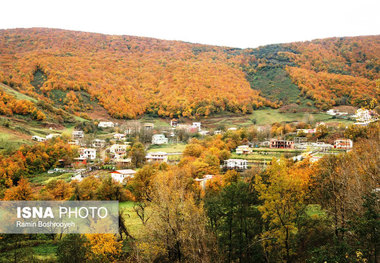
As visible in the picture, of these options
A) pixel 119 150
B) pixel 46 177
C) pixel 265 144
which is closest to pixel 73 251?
pixel 46 177

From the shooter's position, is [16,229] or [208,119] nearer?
[16,229]

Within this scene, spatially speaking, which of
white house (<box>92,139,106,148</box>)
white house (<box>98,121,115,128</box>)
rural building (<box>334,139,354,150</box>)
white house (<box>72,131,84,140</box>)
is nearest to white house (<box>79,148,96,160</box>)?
white house (<box>92,139,106,148</box>)

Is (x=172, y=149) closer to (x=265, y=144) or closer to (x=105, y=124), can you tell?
(x=265, y=144)

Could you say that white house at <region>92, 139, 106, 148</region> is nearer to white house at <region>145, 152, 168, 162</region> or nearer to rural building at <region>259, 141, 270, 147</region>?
white house at <region>145, 152, 168, 162</region>

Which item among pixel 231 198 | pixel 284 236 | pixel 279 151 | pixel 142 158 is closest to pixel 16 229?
pixel 231 198

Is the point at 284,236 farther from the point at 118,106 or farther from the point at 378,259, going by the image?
the point at 118,106

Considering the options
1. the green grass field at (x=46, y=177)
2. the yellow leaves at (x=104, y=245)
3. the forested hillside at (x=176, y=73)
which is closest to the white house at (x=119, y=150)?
the green grass field at (x=46, y=177)

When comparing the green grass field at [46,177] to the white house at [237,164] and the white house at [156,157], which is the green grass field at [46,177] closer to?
the white house at [156,157]
